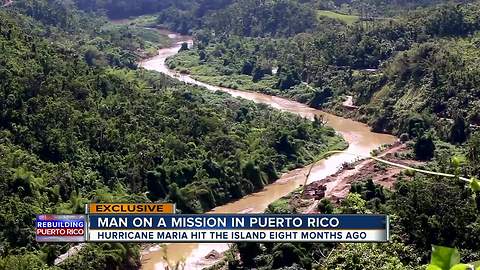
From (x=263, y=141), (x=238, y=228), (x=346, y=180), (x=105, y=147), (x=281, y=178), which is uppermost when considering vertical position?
(x=238, y=228)

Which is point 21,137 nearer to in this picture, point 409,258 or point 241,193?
point 241,193

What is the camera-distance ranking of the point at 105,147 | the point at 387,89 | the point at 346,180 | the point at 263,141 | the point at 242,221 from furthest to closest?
the point at 387,89 < the point at 263,141 < the point at 346,180 < the point at 105,147 < the point at 242,221

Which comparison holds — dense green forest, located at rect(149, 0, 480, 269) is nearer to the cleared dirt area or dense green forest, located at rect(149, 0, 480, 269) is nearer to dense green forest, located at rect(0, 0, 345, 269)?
the cleared dirt area

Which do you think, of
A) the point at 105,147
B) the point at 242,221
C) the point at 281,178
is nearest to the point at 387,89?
the point at 281,178

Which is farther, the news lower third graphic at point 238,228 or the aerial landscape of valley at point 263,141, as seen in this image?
the aerial landscape of valley at point 263,141

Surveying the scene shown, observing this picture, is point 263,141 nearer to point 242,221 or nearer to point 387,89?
point 387,89

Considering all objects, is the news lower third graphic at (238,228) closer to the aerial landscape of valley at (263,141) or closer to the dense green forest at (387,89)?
the aerial landscape of valley at (263,141)

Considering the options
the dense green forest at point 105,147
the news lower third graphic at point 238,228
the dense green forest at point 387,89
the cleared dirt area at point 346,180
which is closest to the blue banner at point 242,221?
the news lower third graphic at point 238,228
